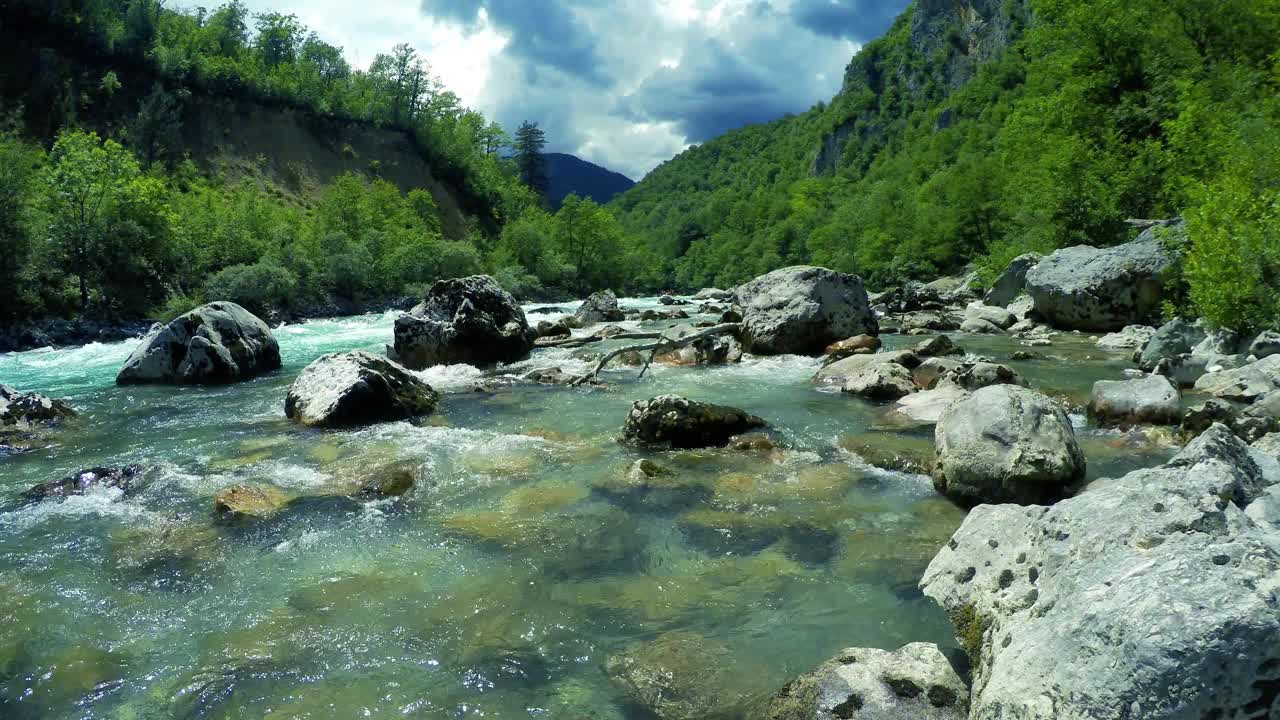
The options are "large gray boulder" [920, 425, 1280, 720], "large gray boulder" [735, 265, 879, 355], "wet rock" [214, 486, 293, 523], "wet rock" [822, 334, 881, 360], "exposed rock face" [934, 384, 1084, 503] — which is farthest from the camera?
"large gray boulder" [735, 265, 879, 355]

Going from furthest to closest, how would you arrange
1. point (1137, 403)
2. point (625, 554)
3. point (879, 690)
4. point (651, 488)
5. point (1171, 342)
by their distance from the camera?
point (1171, 342) → point (1137, 403) → point (651, 488) → point (625, 554) → point (879, 690)

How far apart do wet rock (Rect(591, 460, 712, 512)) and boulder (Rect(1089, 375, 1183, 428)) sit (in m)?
6.66

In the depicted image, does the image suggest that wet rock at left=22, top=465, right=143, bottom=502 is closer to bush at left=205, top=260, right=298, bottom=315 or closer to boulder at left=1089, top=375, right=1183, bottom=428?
boulder at left=1089, top=375, right=1183, bottom=428

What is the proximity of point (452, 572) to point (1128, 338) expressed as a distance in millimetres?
20007

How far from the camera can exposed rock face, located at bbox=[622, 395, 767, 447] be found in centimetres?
1010

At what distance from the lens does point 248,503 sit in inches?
307

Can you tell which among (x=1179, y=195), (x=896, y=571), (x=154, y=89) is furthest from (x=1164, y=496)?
(x=154, y=89)

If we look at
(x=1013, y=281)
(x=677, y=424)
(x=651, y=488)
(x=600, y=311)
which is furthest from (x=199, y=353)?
(x=1013, y=281)

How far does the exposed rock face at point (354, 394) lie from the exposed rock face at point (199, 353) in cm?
557

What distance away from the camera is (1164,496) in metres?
3.57

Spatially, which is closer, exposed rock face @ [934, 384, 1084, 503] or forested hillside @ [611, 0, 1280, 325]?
exposed rock face @ [934, 384, 1084, 503]

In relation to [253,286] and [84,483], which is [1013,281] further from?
[253,286]

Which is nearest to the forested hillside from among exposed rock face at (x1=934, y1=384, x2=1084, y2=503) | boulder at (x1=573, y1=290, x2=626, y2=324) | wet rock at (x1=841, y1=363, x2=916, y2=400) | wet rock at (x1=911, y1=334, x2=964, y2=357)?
wet rock at (x1=911, y1=334, x2=964, y2=357)

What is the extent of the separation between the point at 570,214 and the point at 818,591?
7608 centimetres
